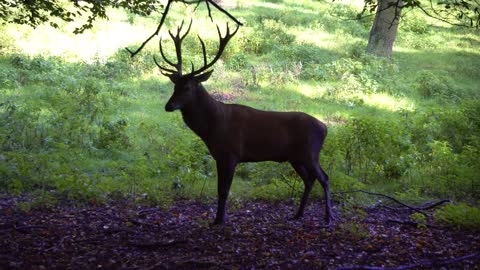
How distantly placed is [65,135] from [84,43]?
8.58m

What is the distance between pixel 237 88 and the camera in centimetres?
1554

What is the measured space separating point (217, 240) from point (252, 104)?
822cm

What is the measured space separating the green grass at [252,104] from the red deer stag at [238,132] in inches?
51.6

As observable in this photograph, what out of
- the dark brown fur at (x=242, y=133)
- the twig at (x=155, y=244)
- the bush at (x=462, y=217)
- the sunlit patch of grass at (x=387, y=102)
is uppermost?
the dark brown fur at (x=242, y=133)

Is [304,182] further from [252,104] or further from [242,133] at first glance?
[252,104]

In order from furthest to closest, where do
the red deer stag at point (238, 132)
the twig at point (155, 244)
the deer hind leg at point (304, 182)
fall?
1. the deer hind leg at point (304, 182)
2. the red deer stag at point (238, 132)
3. the twig at point (155, 244)

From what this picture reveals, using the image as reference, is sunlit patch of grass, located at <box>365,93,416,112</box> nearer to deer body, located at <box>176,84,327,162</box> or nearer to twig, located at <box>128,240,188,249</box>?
deer body, located at <box>176,84,327,162</box>

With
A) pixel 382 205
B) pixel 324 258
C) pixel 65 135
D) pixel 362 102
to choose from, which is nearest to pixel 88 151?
pixel 65 135

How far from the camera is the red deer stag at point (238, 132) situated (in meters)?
6.69

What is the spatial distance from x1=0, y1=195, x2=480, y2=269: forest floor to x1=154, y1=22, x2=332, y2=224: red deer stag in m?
0.54

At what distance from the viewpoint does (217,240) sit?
6.06 meters

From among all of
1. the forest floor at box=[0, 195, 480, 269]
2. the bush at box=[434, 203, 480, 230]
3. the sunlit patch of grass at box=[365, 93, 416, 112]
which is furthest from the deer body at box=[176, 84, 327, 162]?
the sunlit patch of grass at box=[365, 93, 416, 112]

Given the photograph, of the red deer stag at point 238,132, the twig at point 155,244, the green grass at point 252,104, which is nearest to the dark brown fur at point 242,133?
the red deer stag at point 238,132

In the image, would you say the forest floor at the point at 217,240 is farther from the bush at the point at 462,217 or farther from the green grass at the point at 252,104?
the green grass at the point at 252,104
